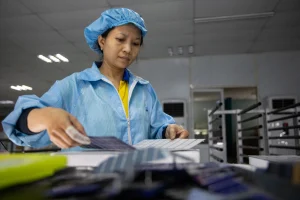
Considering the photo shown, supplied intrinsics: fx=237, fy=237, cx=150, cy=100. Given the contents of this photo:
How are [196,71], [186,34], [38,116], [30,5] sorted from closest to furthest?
[38,116]
[30,5]
[186,34]
[196,71]

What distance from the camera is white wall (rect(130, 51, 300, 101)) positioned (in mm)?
5137

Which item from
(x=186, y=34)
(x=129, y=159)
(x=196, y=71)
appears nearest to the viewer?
(x=129, y=159)

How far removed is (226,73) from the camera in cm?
534

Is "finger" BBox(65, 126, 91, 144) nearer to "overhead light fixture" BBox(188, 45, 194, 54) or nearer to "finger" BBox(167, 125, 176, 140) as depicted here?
"finger" BBox(167, 125, 176, 140)

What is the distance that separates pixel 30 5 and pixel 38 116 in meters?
3.31

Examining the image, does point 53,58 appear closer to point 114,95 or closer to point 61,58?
point 61,58

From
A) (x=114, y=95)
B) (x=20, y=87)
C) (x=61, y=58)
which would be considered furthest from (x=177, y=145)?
(x=20, y=87)

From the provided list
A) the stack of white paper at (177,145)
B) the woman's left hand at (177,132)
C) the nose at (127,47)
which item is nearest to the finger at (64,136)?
the stack of white paper at (177,145)

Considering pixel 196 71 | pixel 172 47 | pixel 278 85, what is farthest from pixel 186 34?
pixel 278 85

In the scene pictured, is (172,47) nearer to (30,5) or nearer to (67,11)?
(67,11)

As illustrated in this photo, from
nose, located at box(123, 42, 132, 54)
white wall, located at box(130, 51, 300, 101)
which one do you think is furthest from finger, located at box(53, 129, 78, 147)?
white wall, located at box(130, 51, 300, 101)

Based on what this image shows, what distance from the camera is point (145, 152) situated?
15.0 inches

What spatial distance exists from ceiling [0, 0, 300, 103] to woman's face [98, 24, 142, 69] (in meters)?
2.27

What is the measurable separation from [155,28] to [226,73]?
218cm
